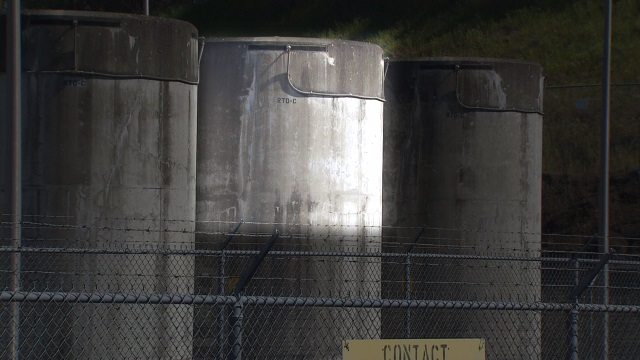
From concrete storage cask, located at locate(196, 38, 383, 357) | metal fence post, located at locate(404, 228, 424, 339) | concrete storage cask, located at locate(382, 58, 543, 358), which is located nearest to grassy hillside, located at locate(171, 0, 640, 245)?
concrete storage cask, located at locate(382, 58, 543, 358)

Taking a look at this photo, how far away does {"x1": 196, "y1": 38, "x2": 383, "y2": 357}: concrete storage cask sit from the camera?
14047 millimetres

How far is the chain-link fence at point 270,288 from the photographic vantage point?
11.7 metres

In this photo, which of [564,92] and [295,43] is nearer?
[295,43]

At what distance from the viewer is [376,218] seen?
1487 centimetres

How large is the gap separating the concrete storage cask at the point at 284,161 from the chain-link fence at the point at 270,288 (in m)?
0.04

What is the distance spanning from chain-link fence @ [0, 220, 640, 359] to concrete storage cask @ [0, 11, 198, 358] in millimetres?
33

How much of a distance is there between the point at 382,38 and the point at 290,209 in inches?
931

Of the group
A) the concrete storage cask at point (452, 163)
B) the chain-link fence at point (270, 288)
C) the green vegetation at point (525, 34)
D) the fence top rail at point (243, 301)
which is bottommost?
the chain-link fence at point (270, 288)

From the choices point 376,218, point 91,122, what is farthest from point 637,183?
point 91,122

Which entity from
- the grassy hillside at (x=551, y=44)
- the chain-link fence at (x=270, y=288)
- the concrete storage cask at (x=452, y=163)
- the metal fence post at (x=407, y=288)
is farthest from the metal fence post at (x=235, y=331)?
the grassy hillside at (x=551, y=44)

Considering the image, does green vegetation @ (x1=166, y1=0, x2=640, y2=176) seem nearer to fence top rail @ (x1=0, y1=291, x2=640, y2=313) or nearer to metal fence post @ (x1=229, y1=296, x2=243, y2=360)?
fence top rail @ (x1=0, y1=291, x2=640, y2=313)

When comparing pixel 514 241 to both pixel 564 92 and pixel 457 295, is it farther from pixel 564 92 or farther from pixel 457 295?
pixel 564 92

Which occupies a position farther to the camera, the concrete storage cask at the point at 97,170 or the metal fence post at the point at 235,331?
the concrete storage cask at the point at 97,170

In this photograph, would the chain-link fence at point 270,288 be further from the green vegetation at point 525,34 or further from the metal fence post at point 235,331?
the green vegetation at point 525,34
